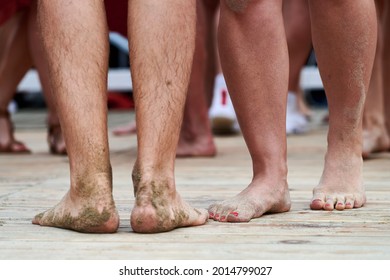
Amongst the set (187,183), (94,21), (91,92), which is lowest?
(187,183)

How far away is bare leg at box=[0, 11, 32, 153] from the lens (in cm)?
364

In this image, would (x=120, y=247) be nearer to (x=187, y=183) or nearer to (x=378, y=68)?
(x=187, y=183)

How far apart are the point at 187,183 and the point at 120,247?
3.23ft

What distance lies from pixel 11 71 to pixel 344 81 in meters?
1.99

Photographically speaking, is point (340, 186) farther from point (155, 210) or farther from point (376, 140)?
point (376, 140)

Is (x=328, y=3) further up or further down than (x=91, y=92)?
further up

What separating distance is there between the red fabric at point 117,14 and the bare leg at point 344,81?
1.49 m

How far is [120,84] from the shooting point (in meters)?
8.29

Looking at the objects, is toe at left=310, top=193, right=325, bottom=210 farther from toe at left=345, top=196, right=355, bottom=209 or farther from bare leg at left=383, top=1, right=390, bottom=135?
bare leg at left=383, top=1, right=390, bottom=135

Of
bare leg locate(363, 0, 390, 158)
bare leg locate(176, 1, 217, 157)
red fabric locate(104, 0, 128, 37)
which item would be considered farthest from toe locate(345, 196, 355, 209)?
red fabric locate(104, 0, 128, 37)

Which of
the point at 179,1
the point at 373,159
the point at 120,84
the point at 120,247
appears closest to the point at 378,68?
the point at 373,159

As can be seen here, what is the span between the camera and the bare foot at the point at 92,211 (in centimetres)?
165

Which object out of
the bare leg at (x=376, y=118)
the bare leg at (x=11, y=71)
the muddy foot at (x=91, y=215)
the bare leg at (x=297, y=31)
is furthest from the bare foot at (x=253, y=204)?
the bare leg at (x=297, y=31)

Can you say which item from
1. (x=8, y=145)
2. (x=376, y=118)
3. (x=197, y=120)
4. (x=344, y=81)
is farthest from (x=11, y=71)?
(x=344, y=81)
